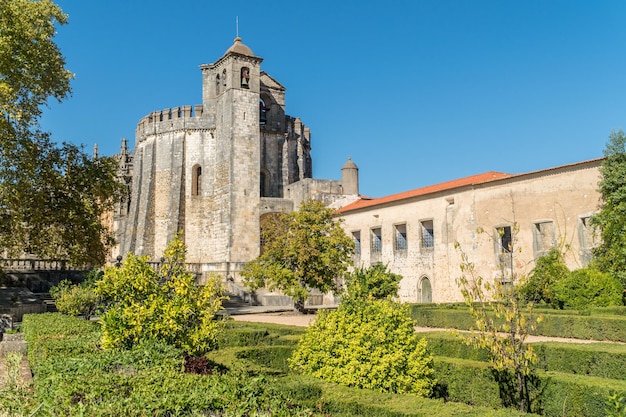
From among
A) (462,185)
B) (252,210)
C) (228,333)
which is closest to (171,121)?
(252,210)

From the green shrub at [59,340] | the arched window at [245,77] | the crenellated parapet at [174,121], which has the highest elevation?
the arched window at [245,77]

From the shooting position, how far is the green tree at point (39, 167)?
19184 mm

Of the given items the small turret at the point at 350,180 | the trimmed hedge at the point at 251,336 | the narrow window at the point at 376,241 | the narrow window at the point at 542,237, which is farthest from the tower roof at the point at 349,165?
the trimmed hedge at the point at 251,336

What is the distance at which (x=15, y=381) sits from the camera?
7.64m

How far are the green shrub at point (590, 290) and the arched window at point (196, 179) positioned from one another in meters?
26.4

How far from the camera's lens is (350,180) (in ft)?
126

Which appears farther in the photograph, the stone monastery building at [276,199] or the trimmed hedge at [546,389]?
the stone monastery building at [276,199]

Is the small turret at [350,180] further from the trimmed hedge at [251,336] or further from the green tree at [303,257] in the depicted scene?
the trimmed hedge at [251,336]

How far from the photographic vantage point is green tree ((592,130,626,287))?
19.1 meters

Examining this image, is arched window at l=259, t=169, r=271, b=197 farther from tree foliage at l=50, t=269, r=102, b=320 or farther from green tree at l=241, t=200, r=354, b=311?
tree foliage at l=50, t=269, r=102, b=320

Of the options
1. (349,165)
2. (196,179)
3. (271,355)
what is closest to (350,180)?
(349,165)

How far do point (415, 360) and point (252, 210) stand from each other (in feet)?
93.7

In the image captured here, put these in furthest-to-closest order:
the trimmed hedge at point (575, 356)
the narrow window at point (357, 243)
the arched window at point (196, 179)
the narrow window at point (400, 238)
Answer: the arched window at point (196, 179) → the narrow window at point (357, 243) → the narrow window at point (400, 238) → the trimmed hedge at point (575, 356)

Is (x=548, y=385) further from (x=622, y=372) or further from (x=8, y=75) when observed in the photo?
(x=8, y=75)
